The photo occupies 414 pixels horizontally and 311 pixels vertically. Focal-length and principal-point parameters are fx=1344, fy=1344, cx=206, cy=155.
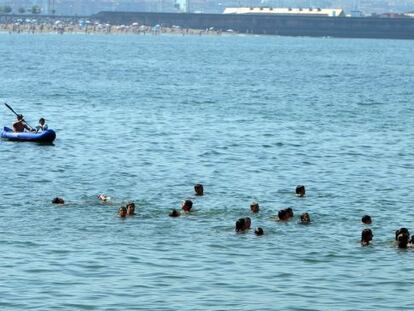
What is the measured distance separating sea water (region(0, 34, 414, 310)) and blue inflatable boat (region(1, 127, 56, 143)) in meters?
0.47

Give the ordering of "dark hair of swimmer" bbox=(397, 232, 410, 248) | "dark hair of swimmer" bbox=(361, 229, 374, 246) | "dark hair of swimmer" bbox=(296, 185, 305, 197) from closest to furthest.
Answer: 1. "dark hair of swimmer" bbox=(397, 232, 410, 248)
2. "dark hair of swimmer" bbox=(361, 229, 374, 246)
3. "dark hair of swimmer" bbox=(296, 185, 305, 197)

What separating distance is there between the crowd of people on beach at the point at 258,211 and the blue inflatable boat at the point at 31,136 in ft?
60.8

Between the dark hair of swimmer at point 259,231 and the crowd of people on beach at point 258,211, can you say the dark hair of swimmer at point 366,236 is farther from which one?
the dark hair of swimmer at point 259,231

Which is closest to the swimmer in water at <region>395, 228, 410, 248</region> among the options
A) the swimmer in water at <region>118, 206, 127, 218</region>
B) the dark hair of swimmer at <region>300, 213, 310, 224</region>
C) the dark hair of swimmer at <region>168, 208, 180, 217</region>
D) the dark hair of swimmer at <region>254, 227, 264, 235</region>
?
the dark hair of swimmer at <region>254, 227, 264, 235</region>

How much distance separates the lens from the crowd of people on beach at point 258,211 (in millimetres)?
41375

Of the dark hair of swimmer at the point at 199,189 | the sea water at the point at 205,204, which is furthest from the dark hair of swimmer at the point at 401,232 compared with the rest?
the dark hair of swimmer at the point at 199,189

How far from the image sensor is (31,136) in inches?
2704

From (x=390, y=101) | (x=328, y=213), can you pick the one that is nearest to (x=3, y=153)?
(x=328, y=213)

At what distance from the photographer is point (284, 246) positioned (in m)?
41.6

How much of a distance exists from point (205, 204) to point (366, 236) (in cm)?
938

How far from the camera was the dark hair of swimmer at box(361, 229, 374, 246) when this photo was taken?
41.6m

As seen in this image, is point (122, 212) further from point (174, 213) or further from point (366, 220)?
point (366, 220)

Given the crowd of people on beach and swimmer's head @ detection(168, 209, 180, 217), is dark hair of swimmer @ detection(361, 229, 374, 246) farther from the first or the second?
swimmer's head @ detection(168, 209, 180, 217)

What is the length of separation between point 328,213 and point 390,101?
216ft
